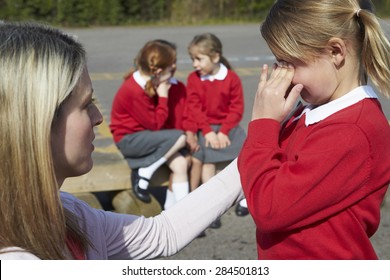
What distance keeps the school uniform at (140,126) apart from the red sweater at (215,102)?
268 mm

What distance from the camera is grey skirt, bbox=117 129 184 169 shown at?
534 centimetres

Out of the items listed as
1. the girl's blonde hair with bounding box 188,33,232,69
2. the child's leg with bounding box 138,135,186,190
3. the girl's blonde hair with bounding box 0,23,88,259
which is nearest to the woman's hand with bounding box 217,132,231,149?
the child's leg with bounding box 138,135,186,190

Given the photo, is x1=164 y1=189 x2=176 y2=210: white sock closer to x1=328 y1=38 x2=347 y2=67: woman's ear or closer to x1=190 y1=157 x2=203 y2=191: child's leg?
x1=190 y1=157 x2=203 y2=191: child's leg

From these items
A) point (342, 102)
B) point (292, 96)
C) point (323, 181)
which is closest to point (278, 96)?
point (292, 96)

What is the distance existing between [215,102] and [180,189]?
0.86 metres

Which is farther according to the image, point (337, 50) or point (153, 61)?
point (153, 61)

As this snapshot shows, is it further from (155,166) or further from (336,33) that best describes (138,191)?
(336,33)

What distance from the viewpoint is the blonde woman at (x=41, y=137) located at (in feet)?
5.63

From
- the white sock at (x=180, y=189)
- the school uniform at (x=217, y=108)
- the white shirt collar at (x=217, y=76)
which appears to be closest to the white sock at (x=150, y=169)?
the white sock at (x=180, y=189)

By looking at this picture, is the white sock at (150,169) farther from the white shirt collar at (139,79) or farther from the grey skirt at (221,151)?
the white shirt collar at (139,79)

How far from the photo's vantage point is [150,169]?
5301mm

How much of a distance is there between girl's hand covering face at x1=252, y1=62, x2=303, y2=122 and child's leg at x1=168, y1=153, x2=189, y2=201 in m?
3.12
